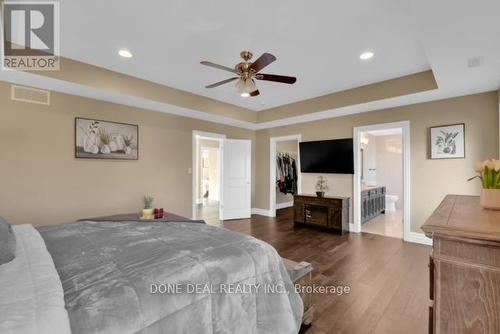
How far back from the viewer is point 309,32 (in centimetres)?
232

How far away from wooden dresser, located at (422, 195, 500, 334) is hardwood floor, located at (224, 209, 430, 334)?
108cm

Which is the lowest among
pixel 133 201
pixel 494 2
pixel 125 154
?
pixel 133 201

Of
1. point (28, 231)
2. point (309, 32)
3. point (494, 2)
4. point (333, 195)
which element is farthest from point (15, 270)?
point (333, 195)

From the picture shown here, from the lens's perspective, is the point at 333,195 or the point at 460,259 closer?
the point at 460,259

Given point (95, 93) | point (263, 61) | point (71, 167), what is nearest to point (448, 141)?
point (263, 61)

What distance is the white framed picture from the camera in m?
3.35

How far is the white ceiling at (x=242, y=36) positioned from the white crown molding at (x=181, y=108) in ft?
1.25

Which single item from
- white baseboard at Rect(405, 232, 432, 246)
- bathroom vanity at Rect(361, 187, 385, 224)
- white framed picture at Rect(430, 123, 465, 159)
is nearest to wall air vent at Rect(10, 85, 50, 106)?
bathroom vanity at Rect(361, 187, 385, 224)

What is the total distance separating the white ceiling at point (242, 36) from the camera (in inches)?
78.4

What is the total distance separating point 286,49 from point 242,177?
3346 millimetres

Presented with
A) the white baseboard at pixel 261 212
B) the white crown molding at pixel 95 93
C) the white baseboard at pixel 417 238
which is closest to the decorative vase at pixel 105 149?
the white crown molding at pixel 95 93

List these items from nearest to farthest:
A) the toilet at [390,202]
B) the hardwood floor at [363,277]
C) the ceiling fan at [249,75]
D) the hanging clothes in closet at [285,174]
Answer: the hardwood floor at [363,277] → the ceiling fan at [249,75] → the toilet at [390,202] → the hanging clothes in closet at [285,174]

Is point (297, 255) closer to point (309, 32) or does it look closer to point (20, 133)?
point (309, 32)

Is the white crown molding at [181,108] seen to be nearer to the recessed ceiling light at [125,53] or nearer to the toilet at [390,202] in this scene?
the recessed ceiling light at [125,53]
